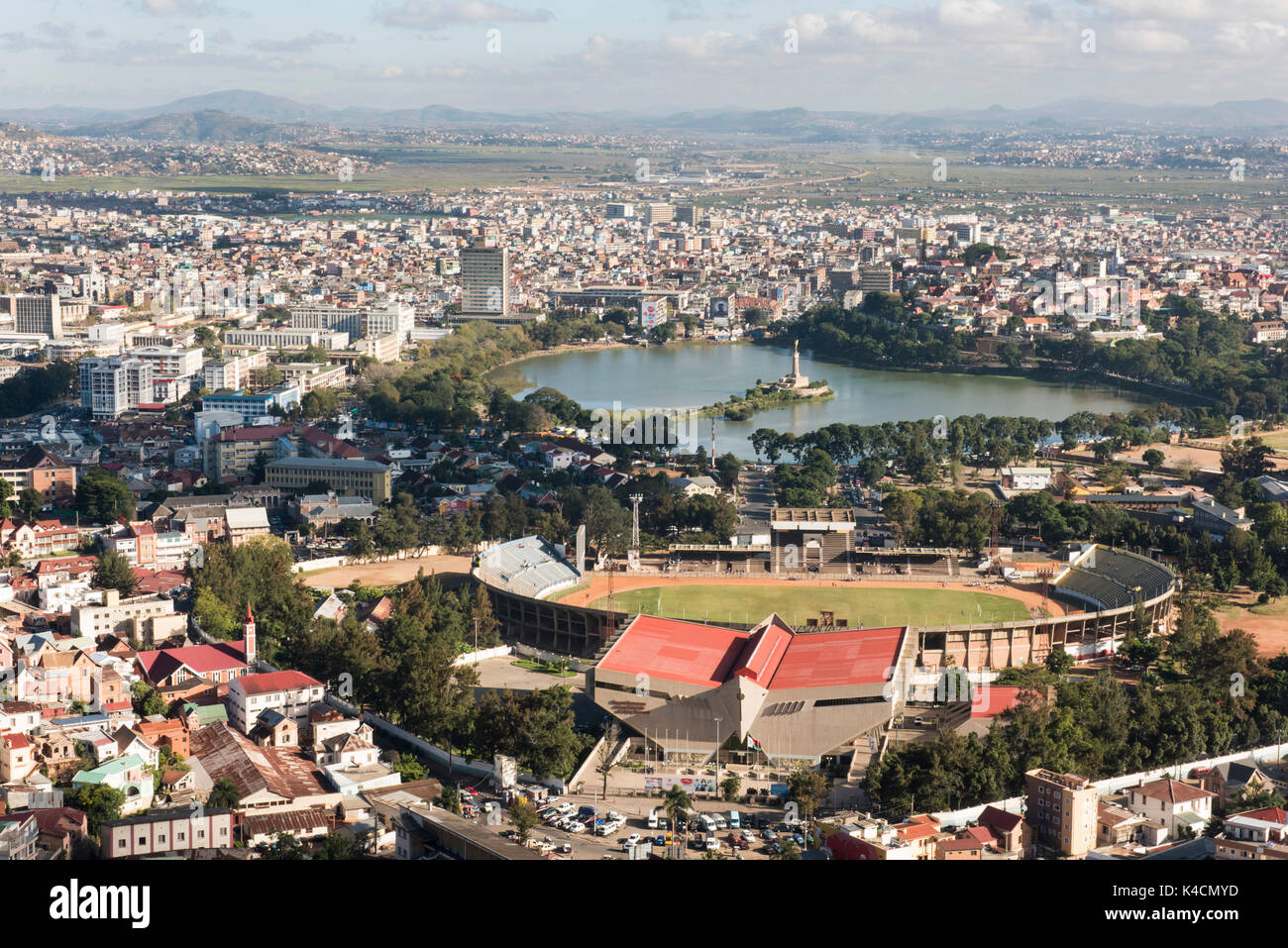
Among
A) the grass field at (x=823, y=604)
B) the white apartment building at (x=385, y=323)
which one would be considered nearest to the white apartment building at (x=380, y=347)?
the white apartment building at (x=385, y=323)

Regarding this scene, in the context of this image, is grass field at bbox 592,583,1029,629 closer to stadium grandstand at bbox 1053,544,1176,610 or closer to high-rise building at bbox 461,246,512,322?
stadium grandstand at bbox 1053,544,1176,610

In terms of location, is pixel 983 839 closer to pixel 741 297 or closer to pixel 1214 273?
pixel 741 297

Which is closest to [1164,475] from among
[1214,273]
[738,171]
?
[1214,273]

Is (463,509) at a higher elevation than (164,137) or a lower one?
lower

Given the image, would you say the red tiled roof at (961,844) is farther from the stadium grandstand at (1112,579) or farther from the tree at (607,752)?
the stadium grandstand at (1112,579)

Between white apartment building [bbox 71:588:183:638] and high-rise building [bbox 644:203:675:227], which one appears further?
high-rise building [bbox 644:203:675:227]

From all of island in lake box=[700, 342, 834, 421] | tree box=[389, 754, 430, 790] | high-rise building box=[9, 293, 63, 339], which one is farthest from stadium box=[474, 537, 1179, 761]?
high-rise building box=[9, 293, 63, 339]
